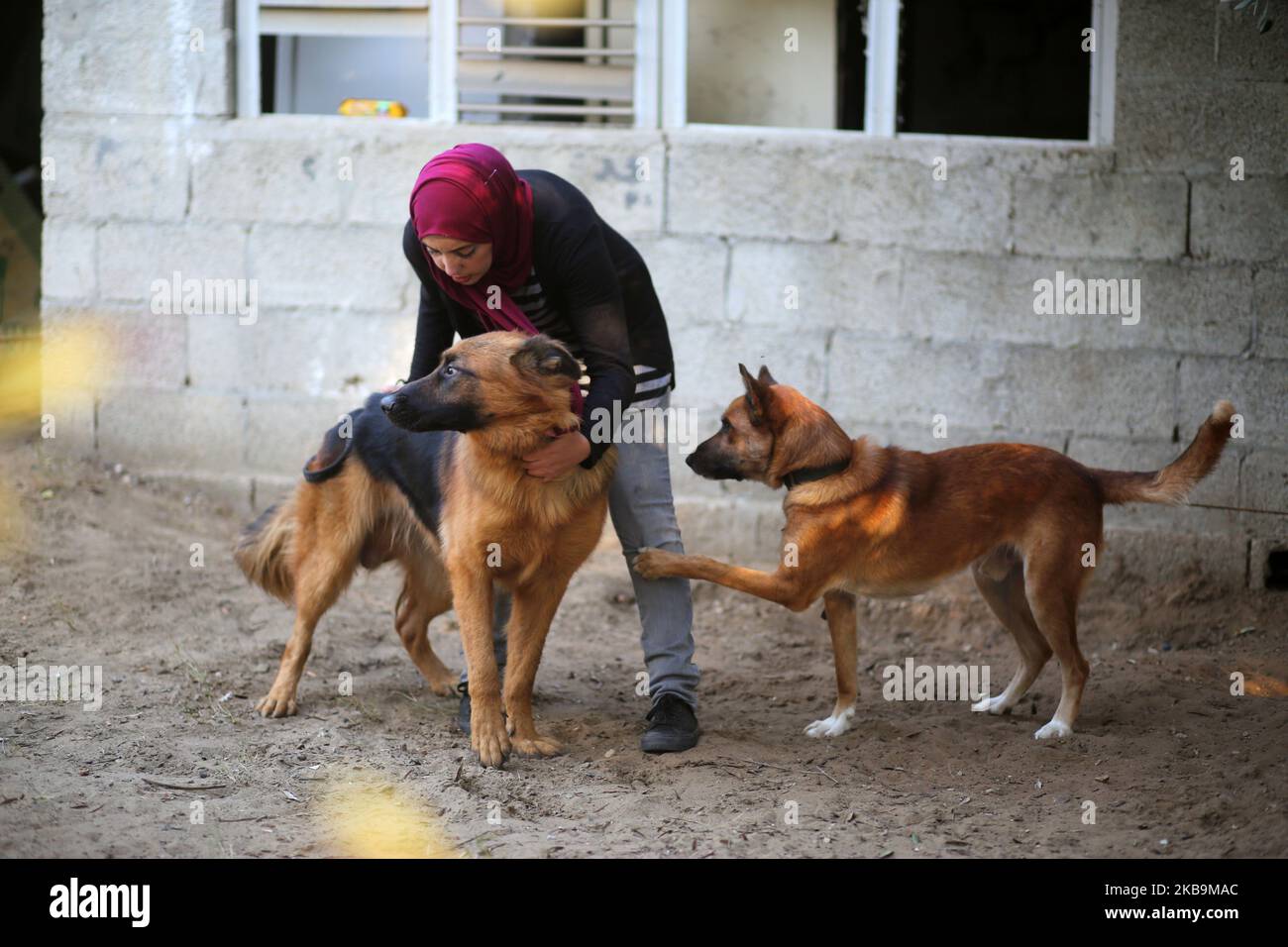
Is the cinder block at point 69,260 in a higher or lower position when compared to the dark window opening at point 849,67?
lower

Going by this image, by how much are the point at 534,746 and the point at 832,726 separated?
3.90 ft

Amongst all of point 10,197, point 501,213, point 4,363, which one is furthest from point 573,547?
point 10,197

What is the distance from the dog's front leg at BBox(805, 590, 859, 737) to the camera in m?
4.84

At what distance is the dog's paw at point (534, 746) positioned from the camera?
4504 mm

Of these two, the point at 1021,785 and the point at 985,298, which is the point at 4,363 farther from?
the point at 1021,785

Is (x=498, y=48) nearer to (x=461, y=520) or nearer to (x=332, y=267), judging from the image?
(x=332, y=267)

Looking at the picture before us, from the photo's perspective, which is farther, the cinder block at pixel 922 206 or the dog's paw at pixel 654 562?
the cinder block at pixel 922 206

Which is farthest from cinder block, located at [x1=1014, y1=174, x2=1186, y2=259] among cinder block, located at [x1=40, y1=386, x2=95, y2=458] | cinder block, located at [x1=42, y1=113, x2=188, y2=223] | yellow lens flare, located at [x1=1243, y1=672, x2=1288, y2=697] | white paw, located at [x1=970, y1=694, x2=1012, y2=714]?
cinder block, located at [x1=40, y1=386, x2=95, y2=458]

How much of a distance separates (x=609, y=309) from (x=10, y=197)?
8804 mm

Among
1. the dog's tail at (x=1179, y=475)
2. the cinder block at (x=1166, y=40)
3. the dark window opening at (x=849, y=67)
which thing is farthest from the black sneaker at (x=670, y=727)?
the cinder block at (x=1166, y=40)

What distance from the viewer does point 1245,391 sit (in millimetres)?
6234

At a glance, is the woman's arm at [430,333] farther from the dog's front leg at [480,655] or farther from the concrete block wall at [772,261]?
the concrete block wall at [772,261]

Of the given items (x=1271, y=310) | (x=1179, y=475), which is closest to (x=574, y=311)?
(x=1179, y=475)

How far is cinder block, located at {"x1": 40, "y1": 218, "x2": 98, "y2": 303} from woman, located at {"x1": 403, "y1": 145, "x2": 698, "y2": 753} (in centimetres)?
341
